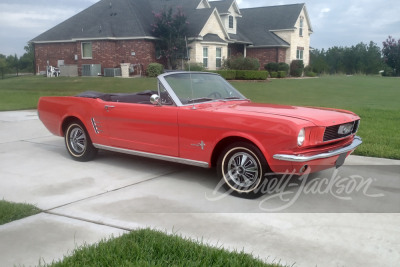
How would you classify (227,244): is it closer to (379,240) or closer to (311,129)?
(379,240)

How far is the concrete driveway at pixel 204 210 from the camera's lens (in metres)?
3.64

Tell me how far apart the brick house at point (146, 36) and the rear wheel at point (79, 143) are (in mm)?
24150

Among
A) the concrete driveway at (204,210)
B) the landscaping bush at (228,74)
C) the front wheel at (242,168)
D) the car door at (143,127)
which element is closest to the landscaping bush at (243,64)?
the landscaping bush at (228,74)

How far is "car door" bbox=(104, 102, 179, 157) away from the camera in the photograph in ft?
18.3

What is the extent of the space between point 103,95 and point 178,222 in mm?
3365

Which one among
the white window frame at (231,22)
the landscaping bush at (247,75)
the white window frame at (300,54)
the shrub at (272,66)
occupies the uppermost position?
the white window frame at (231,22)

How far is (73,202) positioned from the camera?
15.8 ft

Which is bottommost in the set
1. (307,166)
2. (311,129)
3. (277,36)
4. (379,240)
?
(379,240)

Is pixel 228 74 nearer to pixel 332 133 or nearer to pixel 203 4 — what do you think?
pixel 203 4

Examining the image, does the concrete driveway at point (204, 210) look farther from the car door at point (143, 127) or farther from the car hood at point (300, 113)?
the car hood at point (300, 113)

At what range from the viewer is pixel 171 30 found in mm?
29969

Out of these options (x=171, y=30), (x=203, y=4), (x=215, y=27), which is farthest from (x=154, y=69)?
(x=203, y=4)

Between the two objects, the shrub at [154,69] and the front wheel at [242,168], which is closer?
the front wheel at [242,168]

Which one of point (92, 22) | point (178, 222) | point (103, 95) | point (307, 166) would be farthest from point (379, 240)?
point (92, 22)
